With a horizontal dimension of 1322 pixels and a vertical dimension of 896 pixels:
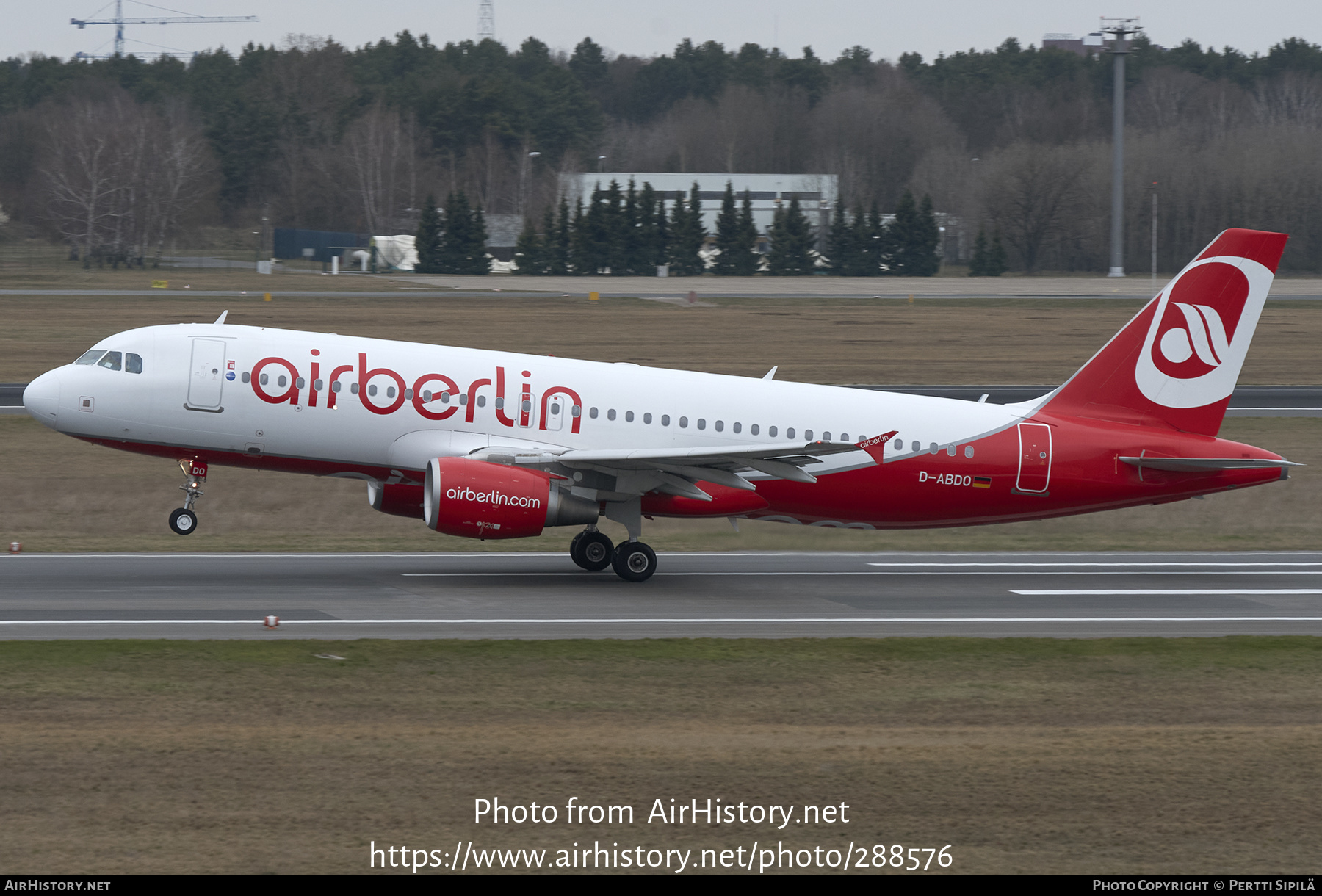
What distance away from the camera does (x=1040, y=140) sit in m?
178

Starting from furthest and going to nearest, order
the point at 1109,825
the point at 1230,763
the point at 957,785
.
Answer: the point at 1230,763, the point at 957,785, the point at 1109,825

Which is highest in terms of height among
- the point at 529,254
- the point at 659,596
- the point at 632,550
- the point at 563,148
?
the point at 563,148

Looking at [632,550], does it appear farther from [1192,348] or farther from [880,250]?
[880,250]

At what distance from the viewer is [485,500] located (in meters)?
23.9

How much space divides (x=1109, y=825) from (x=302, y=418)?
53.5 feet

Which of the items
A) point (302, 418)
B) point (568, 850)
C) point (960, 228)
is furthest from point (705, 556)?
point (960, 228)

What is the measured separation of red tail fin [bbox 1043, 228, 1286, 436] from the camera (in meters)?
27.7

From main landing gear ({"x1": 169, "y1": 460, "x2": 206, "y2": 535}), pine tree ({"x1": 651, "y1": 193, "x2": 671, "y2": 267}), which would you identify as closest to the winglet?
main landing gear ({"x1": 169, "y1": 460, "x2": 206, "y2": 535})

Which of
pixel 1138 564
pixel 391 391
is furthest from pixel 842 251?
pixel 391 391

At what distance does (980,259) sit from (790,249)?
50.4 ft

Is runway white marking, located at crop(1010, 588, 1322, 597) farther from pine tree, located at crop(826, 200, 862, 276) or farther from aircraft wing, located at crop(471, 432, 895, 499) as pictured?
pine tree, located at crop(826, 200, 862, 276)

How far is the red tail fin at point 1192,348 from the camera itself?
91.0 feet

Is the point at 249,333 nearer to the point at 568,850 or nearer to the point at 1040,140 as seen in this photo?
the point at 568,850

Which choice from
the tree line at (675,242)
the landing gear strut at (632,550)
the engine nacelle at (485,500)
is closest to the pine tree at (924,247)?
the tree line at (675,242)
